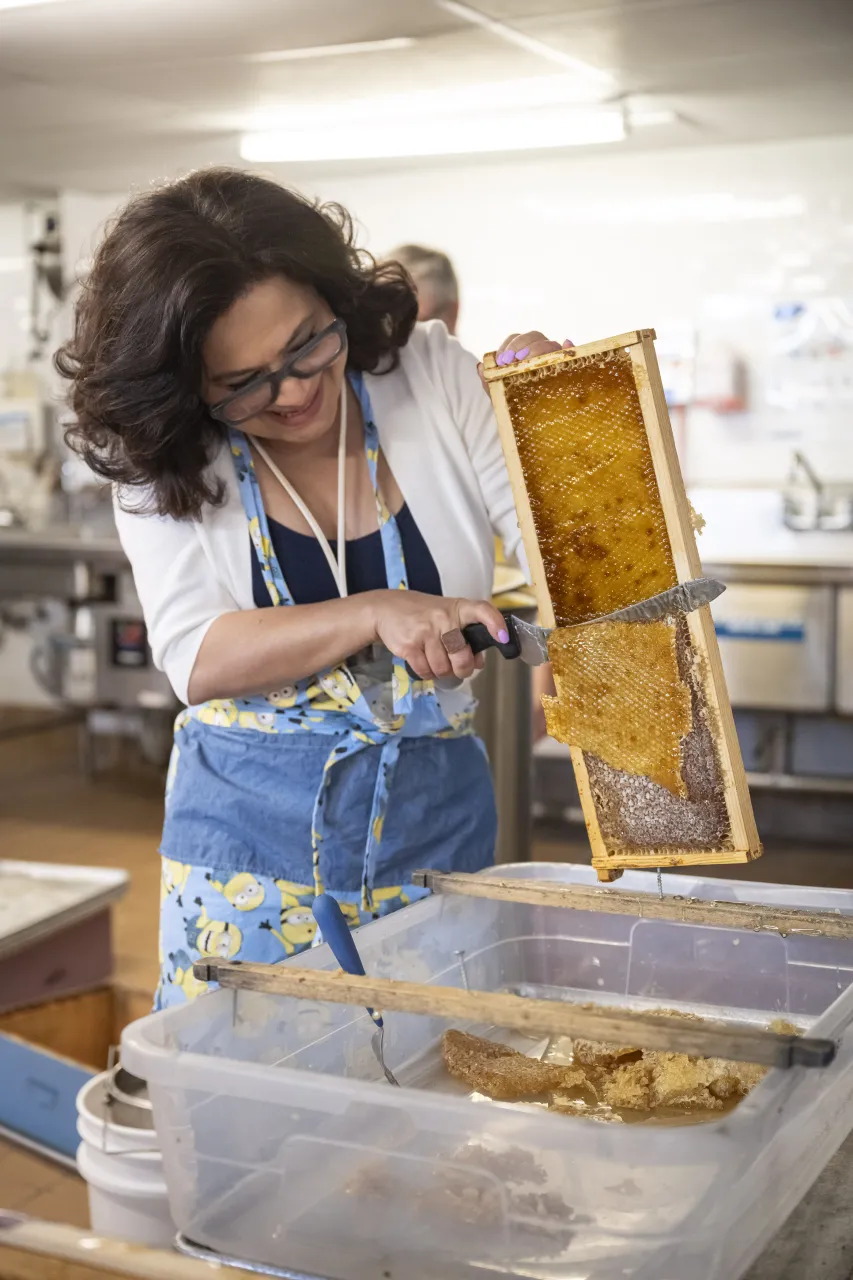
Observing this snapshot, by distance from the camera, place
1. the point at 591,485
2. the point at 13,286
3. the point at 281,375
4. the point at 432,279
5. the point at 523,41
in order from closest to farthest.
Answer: the point at 591,485 < the point at 281,375 < the point at 432,279 < the point at 523,41 < the point at 13,286

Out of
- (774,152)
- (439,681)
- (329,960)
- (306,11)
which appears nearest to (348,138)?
(306,11)

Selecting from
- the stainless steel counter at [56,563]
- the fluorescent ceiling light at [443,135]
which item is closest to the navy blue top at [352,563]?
the stainless steel counter at [56,563]

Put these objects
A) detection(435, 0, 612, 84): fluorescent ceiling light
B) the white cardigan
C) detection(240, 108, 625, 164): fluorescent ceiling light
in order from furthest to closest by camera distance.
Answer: detection(240, 108, 625, 164): fluorescent ceiling light → detection(435, 0, 612, 84): fluorescent ceiling light → the white cardigan

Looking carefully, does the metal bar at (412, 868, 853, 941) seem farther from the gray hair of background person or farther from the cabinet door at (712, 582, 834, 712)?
the cabinet door at (712, 582, 834, 712)

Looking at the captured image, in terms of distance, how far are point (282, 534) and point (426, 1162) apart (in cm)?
91

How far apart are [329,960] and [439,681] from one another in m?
0.51

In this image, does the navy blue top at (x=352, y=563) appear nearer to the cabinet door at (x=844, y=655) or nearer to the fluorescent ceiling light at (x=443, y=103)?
the cabinet door at (x=844, y=655)

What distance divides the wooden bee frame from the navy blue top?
1.13 feet

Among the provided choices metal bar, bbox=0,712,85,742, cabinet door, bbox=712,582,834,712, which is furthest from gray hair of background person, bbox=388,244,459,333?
metal bar, bbox=0,712,85,742

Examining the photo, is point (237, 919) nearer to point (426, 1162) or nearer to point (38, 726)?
point (426, 1162)

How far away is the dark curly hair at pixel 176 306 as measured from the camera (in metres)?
1.50

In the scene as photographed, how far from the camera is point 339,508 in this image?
1654mm

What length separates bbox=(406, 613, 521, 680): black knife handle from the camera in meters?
1.32

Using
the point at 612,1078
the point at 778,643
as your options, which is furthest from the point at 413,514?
the point at 778,643
